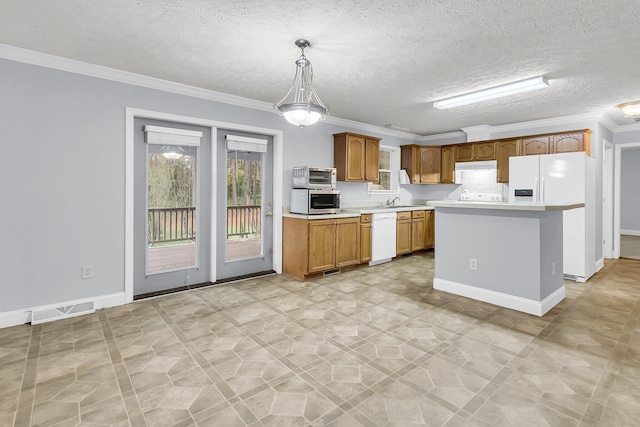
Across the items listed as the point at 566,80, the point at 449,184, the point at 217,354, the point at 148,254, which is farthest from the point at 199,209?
the point at 449,184

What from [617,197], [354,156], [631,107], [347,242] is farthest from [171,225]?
[617,197]

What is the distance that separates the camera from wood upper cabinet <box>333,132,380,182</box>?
17.8 ft

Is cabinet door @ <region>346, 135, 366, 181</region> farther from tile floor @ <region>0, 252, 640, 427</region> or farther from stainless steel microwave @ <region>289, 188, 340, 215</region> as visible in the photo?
tile floor @ <region>0, 252, 640, 427</region>

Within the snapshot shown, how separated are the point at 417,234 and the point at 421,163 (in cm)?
166

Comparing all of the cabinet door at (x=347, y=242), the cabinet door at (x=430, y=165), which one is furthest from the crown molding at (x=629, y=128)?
the cabinet door at (x=347, y=242)

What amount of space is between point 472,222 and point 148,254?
3856 mm

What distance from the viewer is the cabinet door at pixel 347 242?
16.0 ft

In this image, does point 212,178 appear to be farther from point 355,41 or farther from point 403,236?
point 403,236

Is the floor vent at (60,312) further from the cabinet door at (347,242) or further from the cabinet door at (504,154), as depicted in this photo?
the cabinet door at (504,154)

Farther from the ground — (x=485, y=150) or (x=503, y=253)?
(x=485, y=150)

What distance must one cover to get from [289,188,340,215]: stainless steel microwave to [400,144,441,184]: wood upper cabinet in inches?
106

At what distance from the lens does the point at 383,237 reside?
18.2 feet

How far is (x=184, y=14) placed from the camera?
234 centimetres

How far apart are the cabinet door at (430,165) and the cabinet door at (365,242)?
2.40m
